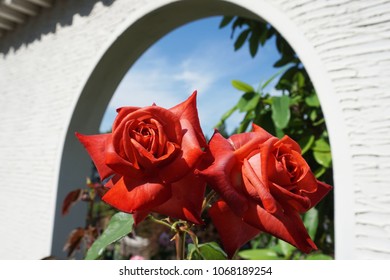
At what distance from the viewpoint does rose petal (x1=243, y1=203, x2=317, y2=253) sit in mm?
282

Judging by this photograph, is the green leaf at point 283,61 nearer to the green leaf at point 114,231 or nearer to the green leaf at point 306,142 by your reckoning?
the green leaf at point 306,142

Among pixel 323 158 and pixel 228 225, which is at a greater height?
pixel 323 158

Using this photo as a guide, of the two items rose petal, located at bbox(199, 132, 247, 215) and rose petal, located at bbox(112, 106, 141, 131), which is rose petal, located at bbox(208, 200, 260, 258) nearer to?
rose petal, located at bbox(199, 132, 247, 215)

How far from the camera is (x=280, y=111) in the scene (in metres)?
1.67

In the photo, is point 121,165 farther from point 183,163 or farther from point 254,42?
point 254,42

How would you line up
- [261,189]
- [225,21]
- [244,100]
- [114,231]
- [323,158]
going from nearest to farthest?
1. [261,189]
2. [114,231]
3. [323,158]
4. [244,100]
5. [225,21]

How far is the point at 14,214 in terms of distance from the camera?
10.3 ft

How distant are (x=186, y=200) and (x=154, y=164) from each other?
0.15 ft

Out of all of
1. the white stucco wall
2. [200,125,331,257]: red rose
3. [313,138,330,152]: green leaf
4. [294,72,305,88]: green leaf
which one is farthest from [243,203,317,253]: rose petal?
[294,72,305,88]: green leaf

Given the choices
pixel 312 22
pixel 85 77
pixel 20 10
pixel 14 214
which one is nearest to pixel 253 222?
pixel 312 22

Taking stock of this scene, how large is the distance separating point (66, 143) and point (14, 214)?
105 cm

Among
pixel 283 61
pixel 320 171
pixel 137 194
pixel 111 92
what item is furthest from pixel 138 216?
pixel 111 92
